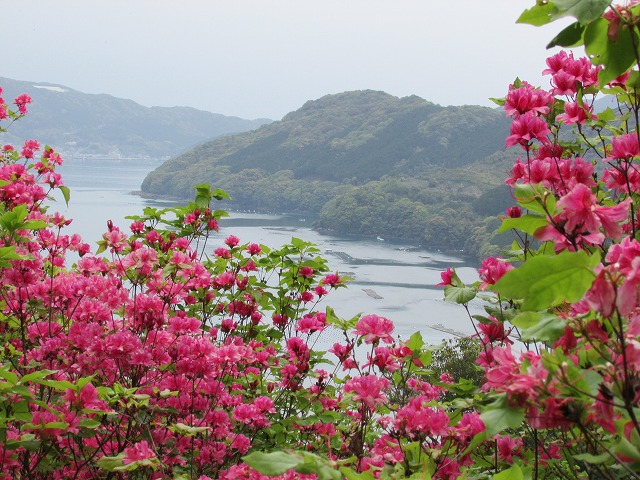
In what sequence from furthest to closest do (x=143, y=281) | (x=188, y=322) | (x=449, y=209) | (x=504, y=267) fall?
1. (x=449, y=209)
2. (x=143, y=281)
3. (x=188, y=322)
4. (x=504, y=267)

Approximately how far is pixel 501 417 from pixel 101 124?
212 feet

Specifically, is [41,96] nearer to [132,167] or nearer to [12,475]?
[132,167]

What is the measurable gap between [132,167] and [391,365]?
61593 millimetres

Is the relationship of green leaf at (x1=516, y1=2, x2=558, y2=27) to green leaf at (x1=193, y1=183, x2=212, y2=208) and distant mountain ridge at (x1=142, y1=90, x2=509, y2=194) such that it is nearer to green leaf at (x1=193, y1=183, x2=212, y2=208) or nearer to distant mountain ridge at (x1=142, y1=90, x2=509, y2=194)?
green leaf at (x1=193, y1=183, x2=212, y2=208)

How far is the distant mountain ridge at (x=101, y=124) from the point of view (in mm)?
50031

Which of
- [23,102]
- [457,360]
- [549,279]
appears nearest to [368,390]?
[549,279]

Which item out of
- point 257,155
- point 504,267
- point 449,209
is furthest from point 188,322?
A: point 257,155

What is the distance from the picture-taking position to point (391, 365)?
5.12 ft

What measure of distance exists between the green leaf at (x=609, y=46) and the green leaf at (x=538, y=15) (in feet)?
0.19

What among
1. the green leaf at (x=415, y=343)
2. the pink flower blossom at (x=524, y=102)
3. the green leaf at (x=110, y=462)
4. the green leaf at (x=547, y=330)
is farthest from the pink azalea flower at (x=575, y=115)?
the green leaf at (x=110, y=462)

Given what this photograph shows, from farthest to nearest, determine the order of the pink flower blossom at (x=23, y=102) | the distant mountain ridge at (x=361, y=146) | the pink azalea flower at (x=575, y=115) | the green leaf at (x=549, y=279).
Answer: the distant mountain ridge at (x=361, y=146) → the pink flower blossom at (x=23, y=102) → the pink azalea flower at (x=575, y=115) → the green leaf at (x=549, y=279)

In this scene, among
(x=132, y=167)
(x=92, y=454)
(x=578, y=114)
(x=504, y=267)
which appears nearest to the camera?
(x=504, y=267)

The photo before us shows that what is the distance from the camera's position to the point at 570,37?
83 cm

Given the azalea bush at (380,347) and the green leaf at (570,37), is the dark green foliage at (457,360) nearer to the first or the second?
the azalea bush at (380,347)
